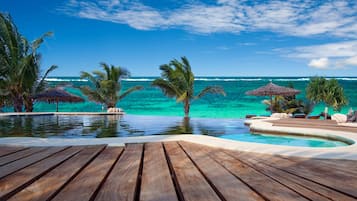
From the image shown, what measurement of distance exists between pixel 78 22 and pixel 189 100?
68.7 feet

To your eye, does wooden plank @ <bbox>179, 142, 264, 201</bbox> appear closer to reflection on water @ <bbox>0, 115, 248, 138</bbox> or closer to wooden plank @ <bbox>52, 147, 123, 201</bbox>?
wooden plank @ <bbox>52, 147, 123, 201</bbox>

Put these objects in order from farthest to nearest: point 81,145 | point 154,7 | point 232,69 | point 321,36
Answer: point 232,69 → point 321,36 → point 154,7 → point 81,145

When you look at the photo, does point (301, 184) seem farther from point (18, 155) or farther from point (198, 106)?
point (198, 106)

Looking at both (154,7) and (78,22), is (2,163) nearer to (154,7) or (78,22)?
(154,7)

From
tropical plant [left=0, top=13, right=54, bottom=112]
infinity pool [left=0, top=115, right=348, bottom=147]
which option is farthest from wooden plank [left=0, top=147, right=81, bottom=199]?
Answer: tropical plant [left=0, top=13, right=54, bottom=112]

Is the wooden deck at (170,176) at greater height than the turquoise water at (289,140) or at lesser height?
greater

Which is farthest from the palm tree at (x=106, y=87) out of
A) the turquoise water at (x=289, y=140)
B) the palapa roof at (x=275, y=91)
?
the turquoise water at (x=289, y=140)

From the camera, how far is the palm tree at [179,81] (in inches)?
495

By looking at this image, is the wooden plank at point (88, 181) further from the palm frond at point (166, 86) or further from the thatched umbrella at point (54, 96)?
the thatched umbrella at point (54, 96)

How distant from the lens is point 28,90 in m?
13.1

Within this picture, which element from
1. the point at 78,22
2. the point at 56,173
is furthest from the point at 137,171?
the point at 78,22

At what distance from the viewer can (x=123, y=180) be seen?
1520 millimetres

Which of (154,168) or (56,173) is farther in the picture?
(154,168)

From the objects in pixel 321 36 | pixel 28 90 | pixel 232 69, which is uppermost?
pixel 321 36
